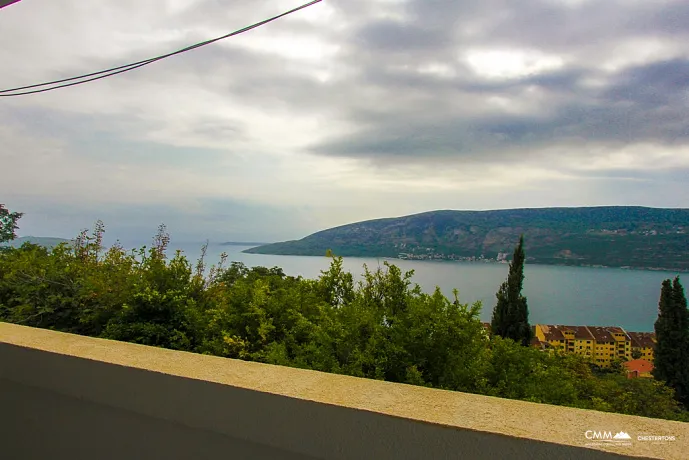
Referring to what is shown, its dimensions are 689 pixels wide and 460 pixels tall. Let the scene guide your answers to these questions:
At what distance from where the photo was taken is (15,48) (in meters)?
3.72

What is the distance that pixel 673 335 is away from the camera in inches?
159

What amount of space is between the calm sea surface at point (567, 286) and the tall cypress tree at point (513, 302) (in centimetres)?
28

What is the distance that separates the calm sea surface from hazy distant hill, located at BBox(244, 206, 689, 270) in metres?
0.19

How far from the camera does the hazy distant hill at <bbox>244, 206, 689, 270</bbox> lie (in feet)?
13.0

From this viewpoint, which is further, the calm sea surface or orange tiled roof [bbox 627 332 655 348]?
orange tiled roof [bbox 627 332 655 348]

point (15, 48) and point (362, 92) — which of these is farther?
point (362, 92)

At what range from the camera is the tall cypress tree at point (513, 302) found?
4.59 meters

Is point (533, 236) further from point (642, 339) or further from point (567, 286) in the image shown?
point (642, 339)

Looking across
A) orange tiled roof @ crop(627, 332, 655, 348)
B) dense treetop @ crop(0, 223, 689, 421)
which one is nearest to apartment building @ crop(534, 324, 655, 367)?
orange tiled roof @ crop(627, 332, 655, 348)

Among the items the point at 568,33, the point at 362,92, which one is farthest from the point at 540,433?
the point at 362,92

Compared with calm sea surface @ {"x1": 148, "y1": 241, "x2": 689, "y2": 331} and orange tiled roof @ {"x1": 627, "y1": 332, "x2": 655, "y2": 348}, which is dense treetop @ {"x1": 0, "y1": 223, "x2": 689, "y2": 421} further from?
orange tiled roof @ {"x1": 627, "y1": 332, "x2": 655, "y2": 348}

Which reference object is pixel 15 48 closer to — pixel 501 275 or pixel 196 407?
pixel 196 407

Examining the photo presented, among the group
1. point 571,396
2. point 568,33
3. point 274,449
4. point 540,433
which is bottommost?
point 571,396

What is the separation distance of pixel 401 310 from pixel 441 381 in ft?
2.18
